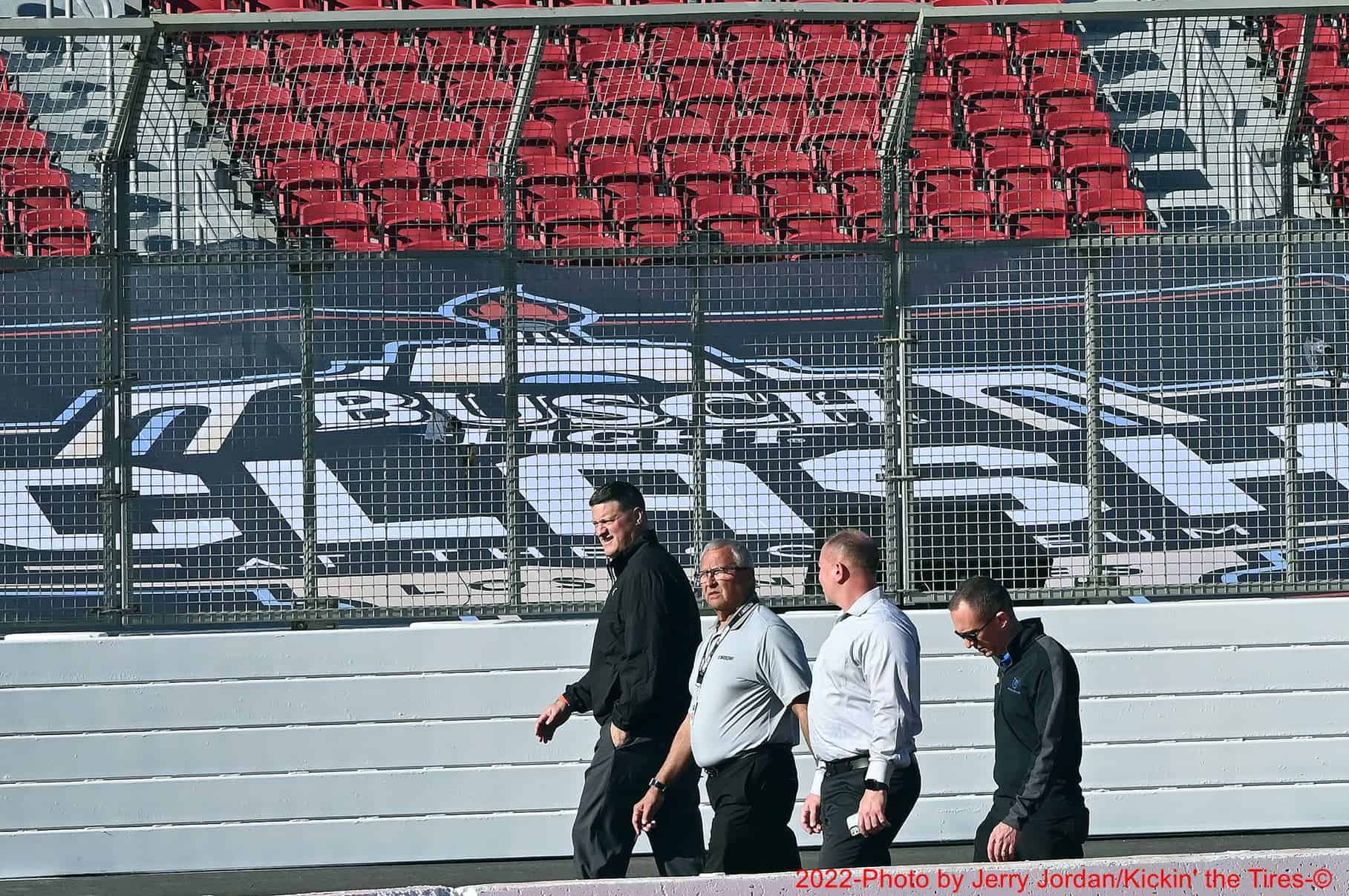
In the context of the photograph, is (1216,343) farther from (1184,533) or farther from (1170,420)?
(1184,533)

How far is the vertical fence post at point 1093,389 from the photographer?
7180 mm

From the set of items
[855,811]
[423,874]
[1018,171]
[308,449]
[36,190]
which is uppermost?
[1018,171]

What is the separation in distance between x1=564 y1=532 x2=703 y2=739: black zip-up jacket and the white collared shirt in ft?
2.49

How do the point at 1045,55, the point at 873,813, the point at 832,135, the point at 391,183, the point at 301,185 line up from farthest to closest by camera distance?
the point at 1045,55 < the point at 832,135 < the point at 391,183 < the point at 301,185 < the point at 873,813

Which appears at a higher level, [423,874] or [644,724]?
[644,724]

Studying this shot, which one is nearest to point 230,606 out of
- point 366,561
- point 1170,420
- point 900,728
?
point 366,561

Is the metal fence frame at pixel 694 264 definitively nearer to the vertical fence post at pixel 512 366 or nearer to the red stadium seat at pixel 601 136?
the vertical fence post at pixel 512 366

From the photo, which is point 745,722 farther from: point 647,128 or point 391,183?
point 647,128

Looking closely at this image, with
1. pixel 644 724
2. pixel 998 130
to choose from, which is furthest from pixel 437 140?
pixel 644 724

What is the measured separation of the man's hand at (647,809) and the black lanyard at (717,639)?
1.40 feet

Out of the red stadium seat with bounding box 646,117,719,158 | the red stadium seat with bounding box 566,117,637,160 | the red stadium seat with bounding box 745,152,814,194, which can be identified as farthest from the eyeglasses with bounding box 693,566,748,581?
the red stadium seat with bounding box 566,117,637,160

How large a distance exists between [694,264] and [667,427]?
2.61 ft

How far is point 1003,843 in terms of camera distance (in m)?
4.73

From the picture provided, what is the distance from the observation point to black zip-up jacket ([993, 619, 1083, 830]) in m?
4.79
